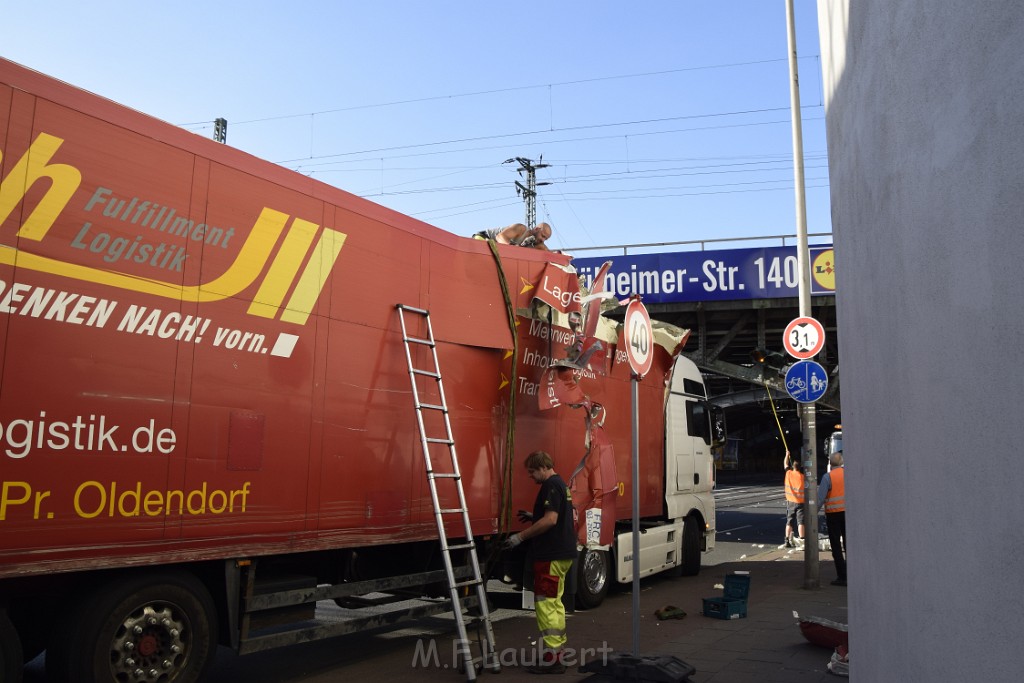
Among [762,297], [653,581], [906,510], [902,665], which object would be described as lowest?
[653,581]

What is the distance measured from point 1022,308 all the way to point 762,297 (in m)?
17.4

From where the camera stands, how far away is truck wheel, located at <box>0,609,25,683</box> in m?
4.55

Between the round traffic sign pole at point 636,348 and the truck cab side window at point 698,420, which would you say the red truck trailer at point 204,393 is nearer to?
the round traffic sign pole at point 636,348

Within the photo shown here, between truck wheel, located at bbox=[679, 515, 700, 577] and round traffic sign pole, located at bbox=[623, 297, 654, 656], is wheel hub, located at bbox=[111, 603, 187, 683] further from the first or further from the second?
truck wheel, located at bbox=[679, 515, 700, 577]

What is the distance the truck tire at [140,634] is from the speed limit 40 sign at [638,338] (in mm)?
3548

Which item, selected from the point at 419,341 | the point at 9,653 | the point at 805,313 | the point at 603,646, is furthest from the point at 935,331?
the point at 805,313

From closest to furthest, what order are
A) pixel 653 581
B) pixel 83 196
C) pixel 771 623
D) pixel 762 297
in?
1. pixel 83 196
2. pixel 771 623
3. pixel 653 581
4. pixel 762 297

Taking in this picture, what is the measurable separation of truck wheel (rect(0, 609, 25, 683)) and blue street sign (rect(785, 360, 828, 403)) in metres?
9.69

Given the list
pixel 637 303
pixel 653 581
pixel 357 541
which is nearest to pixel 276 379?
pixel 357 541

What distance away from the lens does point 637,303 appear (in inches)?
296

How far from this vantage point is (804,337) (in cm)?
1220

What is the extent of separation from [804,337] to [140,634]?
31.3 feet

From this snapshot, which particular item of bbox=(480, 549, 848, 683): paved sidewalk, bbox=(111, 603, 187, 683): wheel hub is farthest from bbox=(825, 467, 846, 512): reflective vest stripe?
bbox=(111, 603, 187, 683): wheel hub

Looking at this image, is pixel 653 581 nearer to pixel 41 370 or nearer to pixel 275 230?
pixel 275 230
